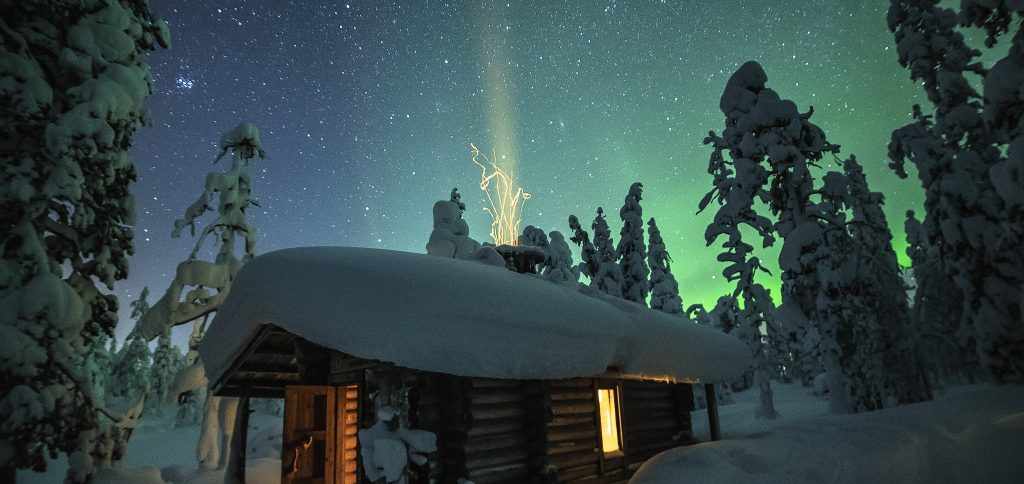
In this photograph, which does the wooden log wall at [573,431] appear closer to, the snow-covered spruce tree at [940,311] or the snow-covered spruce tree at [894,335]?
the snow-covered spruce tree at [894,335]

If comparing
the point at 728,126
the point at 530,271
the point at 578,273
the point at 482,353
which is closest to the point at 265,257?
the point at 482,353

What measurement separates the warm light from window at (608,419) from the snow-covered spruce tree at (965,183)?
12.3 meters

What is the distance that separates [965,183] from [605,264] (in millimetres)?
16950

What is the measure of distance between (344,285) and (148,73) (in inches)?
315

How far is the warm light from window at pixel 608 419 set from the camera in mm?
11078

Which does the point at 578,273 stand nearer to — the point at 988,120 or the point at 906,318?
the point at 906,318

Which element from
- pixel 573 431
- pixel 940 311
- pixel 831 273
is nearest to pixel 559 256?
pixel 831 273

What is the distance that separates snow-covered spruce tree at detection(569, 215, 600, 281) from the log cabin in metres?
19.3

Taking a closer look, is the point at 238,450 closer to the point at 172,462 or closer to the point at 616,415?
the point at 616,415

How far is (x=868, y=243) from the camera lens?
28.3 m

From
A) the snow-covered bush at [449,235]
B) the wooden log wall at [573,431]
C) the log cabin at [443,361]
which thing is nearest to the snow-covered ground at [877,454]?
the wooden log wall at [573,431]

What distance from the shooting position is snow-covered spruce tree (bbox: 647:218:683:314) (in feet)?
100

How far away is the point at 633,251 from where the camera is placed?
30.3 metres

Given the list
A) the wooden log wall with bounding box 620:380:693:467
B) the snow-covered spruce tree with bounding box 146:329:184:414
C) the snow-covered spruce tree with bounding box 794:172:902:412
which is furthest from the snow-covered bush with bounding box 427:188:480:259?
the snow-covered spruce tree with bounding box 146:329:184:414
